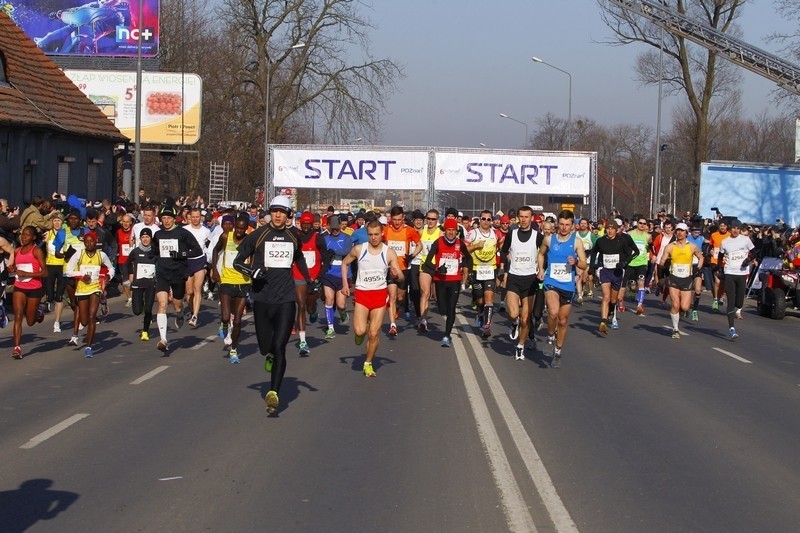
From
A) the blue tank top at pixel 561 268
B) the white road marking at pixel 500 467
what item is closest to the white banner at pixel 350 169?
the blue tank top at pixel 561 268

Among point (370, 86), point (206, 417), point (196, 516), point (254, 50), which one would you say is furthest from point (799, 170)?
point (196, 516)

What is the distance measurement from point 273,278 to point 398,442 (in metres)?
2.38

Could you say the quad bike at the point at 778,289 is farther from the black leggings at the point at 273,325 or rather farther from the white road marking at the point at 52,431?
the white road marking at the point at 52,431

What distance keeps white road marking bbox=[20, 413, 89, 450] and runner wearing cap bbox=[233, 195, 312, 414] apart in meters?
1.68

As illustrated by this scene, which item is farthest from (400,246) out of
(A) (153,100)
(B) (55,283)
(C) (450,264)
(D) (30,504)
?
(A) (153,100)

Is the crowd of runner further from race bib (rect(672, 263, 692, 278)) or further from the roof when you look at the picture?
the roof

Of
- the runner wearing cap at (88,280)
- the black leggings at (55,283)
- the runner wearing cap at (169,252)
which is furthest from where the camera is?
the black leggings at (55,283)

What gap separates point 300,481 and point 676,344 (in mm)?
11146

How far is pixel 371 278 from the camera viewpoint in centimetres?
1273

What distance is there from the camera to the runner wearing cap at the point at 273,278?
10.2 meters

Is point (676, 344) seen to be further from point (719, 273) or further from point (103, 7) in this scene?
point (103, 7)

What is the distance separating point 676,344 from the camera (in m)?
17.3

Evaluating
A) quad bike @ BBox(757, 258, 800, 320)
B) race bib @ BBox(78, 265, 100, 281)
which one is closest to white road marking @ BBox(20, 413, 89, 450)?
race bib @ BBox(78, 265, 100, 281)

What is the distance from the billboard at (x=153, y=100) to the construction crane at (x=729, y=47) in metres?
18.7
